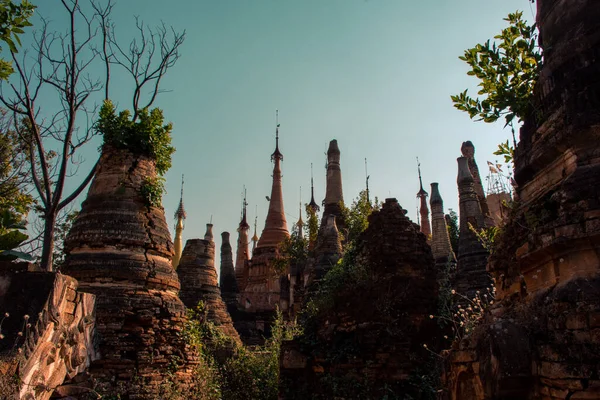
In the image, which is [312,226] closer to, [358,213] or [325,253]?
[358,213]

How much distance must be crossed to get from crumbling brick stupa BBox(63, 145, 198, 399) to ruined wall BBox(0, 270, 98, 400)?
199cm

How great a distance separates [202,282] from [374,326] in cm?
704

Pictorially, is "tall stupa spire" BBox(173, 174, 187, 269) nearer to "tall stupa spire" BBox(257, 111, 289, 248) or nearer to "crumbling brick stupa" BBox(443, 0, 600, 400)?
"tall stupa spire" BBox(257, 111, 289, 248)

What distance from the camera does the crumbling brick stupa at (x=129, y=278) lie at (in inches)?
278

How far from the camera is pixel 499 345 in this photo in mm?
3285

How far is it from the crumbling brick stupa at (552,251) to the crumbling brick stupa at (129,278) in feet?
15.7

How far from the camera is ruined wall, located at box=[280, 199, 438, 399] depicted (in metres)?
6.94

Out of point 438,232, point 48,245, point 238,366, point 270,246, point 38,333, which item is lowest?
point 238,366

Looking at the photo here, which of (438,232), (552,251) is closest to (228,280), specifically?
(438,232)

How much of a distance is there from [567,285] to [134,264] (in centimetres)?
636

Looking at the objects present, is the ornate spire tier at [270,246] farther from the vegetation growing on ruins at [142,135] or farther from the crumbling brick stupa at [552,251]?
the crumbling brick stupa at [552,251]

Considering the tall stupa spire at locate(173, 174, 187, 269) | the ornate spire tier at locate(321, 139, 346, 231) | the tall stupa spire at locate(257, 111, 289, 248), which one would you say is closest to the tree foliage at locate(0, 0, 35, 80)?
the ornate spire tier at locate(321, 139, 346, 231)

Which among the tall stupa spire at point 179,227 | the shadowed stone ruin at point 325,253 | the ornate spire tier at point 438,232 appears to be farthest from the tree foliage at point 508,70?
the tall stupa spire at point 179,227

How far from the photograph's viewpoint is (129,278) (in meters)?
7.66
